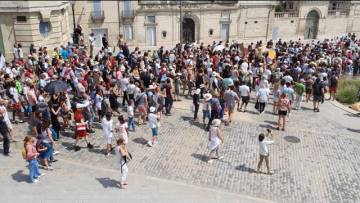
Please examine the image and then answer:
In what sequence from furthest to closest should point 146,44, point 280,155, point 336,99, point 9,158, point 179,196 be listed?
point 146,44 → point 336,99 → point 280,155 → point 9,158 → point 179,196

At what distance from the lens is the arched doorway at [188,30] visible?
34.3m

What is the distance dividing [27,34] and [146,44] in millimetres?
11027

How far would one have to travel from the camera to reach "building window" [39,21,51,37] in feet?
84.8

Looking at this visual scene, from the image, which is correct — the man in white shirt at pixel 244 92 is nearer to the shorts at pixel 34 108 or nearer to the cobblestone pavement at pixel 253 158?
the cobblestone pavement at pixel 253 158

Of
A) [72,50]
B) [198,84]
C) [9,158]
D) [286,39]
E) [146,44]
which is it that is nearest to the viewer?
[9,158]

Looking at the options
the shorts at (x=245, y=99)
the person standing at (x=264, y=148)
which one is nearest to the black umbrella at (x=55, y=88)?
the person standing at (x=264, y=148)

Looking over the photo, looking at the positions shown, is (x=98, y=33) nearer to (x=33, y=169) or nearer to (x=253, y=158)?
(x=253, y=158)

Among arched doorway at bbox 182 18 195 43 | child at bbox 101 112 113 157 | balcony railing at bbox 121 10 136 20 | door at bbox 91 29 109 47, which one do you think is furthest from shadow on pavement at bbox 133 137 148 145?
arched doorway at bbox 182 18 195 43

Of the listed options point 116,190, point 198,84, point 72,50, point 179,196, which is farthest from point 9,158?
point 72,50

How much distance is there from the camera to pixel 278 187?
40.9 ft

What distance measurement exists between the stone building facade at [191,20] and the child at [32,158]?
654 inches

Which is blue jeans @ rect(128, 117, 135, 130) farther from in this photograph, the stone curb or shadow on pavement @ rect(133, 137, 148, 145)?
the stone curb

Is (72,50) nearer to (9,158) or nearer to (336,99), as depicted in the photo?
(9,158)

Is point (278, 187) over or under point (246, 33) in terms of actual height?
under
